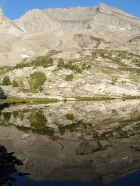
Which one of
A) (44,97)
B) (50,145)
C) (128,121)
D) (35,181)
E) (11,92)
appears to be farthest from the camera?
(11,92)

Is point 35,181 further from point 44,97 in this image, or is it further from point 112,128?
point 44,97

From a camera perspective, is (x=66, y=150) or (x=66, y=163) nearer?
(x=66, y=163)

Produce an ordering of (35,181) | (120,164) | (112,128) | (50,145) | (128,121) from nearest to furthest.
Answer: (35,181) < (120,164) < (50,145) < (112,128) < (128,121)

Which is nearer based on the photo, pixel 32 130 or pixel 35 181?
pixel 35 181

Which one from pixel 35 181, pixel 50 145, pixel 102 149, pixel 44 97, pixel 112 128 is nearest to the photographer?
pixel 35 181

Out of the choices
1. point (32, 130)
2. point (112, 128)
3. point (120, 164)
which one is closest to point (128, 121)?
point (112, 128)

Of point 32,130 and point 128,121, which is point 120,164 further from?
point 128,121

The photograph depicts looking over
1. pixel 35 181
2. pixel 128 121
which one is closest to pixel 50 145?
pixel 35 181

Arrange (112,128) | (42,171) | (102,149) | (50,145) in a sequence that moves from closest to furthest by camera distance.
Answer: (42,171) → (102,149) → (50,145) → (112,128)

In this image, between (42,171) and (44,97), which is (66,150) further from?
(44,97)
